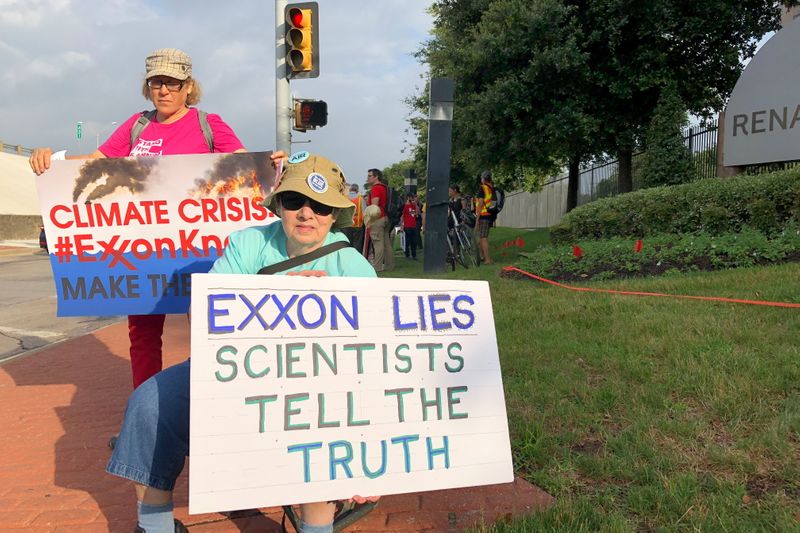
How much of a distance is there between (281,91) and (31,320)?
4.47 m

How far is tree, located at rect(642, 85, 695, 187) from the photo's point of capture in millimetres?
13719

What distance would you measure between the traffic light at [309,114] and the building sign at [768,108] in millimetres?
6388

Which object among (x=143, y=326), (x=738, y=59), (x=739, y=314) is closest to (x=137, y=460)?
(x=143, y=326)

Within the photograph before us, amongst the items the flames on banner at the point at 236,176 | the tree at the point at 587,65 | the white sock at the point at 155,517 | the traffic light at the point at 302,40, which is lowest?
the white sock at the point at 155,517

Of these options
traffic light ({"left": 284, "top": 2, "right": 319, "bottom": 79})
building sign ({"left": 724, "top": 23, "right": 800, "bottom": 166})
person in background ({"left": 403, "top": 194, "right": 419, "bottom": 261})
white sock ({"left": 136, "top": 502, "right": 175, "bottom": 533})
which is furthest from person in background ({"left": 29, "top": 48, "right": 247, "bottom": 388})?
person in background ({"left": 403, "top": 194, "right": 419, "bottom": 261})

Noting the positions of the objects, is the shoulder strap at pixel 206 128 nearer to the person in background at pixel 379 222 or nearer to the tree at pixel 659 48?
the person in background at pixel 379 222

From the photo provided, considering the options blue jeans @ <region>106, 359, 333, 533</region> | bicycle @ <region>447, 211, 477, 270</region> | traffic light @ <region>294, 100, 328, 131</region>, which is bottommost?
blue jeans @ <region>106, 359, 333, 533</region>

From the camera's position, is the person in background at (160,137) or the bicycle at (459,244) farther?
the bicycle at (459,244)

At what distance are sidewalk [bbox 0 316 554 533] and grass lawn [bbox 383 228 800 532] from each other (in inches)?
10.7

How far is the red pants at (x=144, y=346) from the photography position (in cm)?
321

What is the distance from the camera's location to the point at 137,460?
2.08 m

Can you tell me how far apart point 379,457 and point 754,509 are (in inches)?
56.3

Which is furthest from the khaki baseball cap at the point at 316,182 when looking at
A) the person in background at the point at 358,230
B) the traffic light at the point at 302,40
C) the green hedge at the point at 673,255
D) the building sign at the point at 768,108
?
the building sign at the point at 768,108

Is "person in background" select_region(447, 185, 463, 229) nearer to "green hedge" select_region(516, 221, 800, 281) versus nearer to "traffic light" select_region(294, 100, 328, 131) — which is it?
"traffic light" select_region(294, 100, 328, 131)
